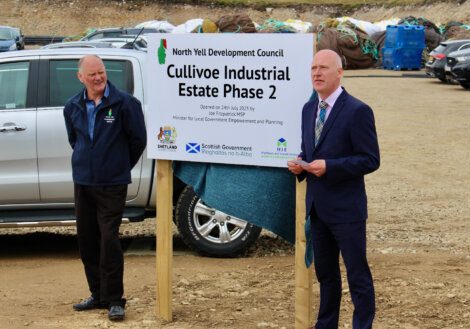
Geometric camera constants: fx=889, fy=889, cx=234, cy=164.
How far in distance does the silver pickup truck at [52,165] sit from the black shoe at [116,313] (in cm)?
193

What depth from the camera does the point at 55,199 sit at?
8.45 metres

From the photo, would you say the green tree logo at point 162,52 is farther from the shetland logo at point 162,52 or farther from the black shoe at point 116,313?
the black shoe at point 116,313

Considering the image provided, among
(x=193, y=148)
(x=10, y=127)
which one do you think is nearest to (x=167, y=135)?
(x=193, y=148)

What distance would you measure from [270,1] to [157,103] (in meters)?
75.4

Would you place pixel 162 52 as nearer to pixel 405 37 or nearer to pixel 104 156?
pixel 104 156

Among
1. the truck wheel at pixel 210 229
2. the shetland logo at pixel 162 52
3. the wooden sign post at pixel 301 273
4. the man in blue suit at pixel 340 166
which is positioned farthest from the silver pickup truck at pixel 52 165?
the man in blue suit at pixel 340 166

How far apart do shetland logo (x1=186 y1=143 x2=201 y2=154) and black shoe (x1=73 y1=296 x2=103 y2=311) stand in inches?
55.8

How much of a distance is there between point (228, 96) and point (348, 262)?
5.03 feet

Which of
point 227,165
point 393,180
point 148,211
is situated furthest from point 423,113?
point 227,165

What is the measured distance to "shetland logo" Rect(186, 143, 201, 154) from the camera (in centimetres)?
627

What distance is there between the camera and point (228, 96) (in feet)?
20.0

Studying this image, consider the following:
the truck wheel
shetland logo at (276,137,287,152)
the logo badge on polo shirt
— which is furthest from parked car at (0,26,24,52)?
shetland logo at (276,137,287,152)

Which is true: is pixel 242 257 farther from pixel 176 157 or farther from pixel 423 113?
pixel 423 113

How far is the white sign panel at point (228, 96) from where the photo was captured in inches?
231
